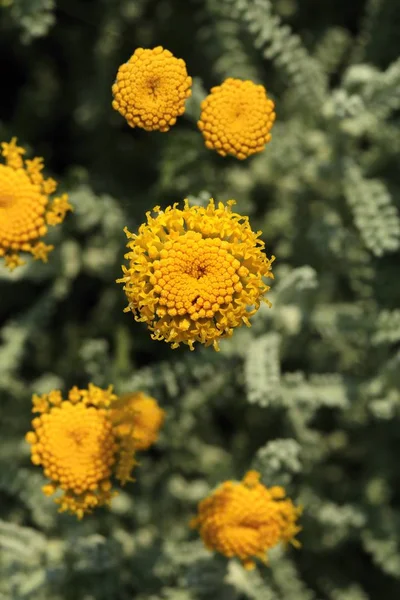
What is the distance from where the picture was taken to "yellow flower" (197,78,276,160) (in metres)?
2.31

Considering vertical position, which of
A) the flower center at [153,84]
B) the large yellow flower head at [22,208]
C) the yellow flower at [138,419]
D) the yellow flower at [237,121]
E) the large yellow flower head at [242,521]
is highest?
the large yellow flower head at [22,208]

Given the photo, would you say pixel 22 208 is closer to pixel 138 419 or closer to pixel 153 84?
pixel 153 84

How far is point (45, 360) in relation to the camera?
3.70m

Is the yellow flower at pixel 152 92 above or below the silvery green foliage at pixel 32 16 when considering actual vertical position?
below

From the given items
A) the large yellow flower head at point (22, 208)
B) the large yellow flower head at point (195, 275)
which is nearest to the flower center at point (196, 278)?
the large yellow flower head at point (195, 275)

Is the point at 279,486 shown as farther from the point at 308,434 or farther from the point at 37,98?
the point at 37,98

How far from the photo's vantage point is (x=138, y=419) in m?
2.70

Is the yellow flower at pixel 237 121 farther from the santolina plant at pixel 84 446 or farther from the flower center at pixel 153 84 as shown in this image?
the santolina plant at pixel 84 446

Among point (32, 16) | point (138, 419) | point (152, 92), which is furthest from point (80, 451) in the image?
point (32, 16)

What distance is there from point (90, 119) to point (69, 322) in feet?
2.86

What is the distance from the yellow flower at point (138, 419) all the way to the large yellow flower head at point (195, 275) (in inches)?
19.8

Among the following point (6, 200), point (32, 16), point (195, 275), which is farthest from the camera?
point (32, 16)

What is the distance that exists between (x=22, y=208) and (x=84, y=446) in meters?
0.72

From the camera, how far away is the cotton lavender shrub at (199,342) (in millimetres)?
2688
